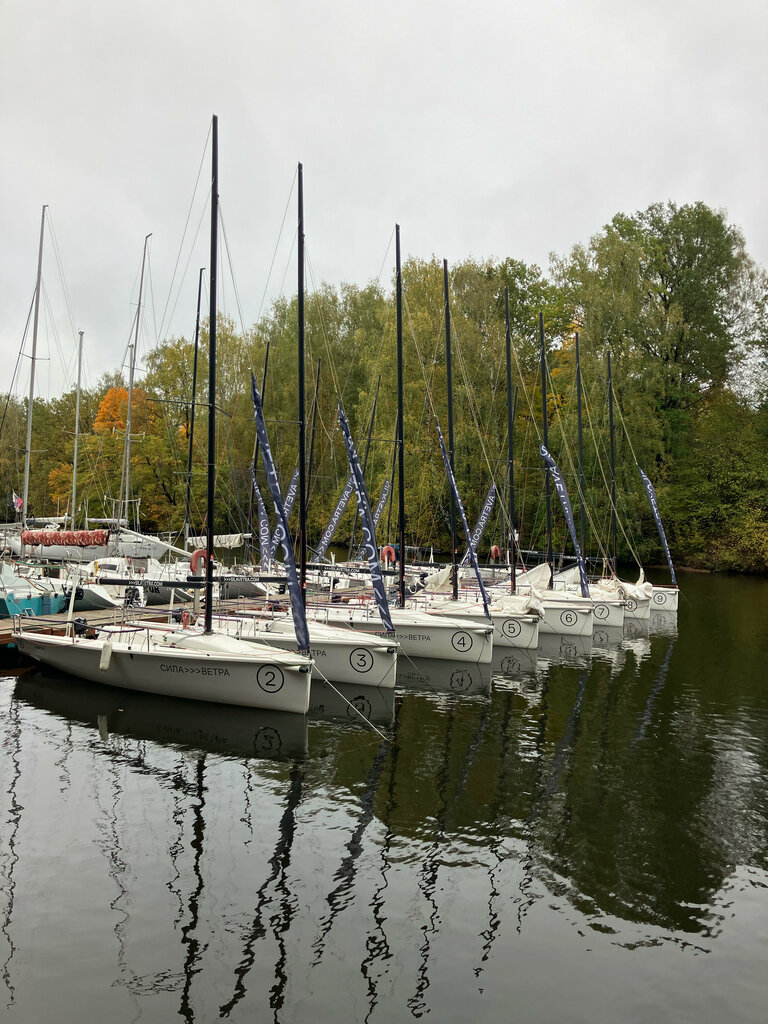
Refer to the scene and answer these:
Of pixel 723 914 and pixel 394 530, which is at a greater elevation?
pixel 394 530

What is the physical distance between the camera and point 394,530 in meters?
42.9

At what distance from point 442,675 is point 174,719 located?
872 centimetres

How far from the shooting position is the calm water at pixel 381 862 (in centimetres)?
851

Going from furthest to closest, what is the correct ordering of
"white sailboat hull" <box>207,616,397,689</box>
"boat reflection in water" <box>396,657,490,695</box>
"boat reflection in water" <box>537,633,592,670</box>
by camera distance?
"boat reflection in water" <box>537,633,592,670</box> < "boat reflection in water" <box>396,657,490,695</box> < "white sailboat hull" <box>207,616,397,689</box>

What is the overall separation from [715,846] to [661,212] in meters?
59.1

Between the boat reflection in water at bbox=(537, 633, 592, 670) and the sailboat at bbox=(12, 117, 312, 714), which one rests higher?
the sailboat at bbox=(12, 117, 312, 714)

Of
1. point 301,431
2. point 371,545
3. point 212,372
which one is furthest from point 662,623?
point 212,372

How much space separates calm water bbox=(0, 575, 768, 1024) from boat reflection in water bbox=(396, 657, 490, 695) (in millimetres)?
1817

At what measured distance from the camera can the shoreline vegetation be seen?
168 feet

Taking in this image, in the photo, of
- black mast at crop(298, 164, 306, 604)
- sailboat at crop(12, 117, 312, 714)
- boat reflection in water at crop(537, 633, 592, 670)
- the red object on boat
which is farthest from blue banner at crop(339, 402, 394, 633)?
the red object on boat

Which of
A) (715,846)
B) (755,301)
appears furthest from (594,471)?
(715,846)

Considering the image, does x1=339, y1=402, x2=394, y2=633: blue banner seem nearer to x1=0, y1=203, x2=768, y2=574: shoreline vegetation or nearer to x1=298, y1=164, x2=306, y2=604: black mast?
x1=298, y1=164, x2=306, y2=604: black mast

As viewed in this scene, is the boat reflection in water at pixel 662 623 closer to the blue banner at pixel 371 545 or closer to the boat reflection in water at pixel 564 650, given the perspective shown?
the boat reflection in water at pixel 564 650

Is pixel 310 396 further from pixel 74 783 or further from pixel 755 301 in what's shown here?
pixel 74 783
